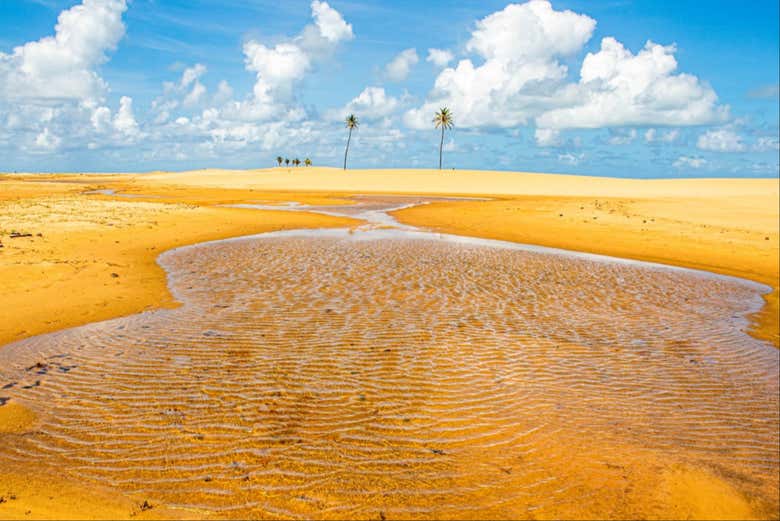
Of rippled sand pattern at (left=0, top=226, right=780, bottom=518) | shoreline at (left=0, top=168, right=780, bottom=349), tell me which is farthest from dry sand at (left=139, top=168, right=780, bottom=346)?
rippled sand pattern at (left=0, top=226, right=780, bottom=518)

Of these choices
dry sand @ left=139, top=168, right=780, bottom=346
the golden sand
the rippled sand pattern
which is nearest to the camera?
the rippled sand pattern

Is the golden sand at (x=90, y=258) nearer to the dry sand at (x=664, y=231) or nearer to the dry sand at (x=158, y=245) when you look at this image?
the dry sand at (x=158, y=245)

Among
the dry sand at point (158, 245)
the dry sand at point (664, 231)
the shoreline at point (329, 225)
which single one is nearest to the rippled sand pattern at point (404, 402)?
the dry sand at point (158, 245)

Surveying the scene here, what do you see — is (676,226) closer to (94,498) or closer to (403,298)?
(403,298)

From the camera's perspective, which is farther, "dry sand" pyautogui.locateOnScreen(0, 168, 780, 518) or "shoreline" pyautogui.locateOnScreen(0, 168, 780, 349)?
"shoreline" pyautogui.locateOnScreen(0, 168, 780, 349)

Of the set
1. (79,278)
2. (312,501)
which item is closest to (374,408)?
(312,501)

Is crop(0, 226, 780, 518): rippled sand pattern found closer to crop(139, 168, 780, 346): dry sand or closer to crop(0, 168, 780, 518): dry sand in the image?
crop(0, 168, 780, 518): dry sand

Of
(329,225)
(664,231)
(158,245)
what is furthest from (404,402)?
(664,231)

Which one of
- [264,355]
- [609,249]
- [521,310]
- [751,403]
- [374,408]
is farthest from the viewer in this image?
[609,249]

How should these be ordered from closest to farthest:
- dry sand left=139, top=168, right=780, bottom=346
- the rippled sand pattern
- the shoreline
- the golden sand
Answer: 1. the rippled sand pattern
2. the golden sand
3. the shoreline
4. dry sand left=139, top=168, right=780, bottom=346

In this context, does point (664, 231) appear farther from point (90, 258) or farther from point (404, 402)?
point (90, 258)

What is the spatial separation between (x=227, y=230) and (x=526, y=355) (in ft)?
64.9

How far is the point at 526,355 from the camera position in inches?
357

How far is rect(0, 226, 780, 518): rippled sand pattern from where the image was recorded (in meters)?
5.10
